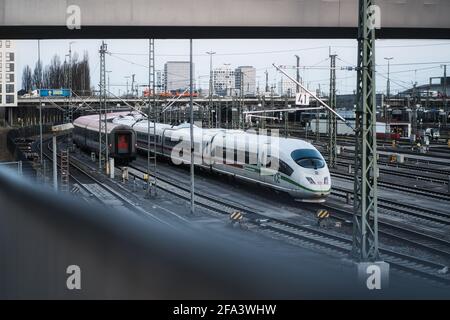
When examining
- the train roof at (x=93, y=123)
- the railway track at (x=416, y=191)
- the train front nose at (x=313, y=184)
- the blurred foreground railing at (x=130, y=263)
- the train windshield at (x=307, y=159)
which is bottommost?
the railway track at (x=416, y=191)

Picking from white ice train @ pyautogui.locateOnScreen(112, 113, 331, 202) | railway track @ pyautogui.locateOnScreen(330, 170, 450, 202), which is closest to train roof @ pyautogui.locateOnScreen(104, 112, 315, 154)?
white ice train @ pyautogui.locateOnScreen(112, 113, 331, 202)

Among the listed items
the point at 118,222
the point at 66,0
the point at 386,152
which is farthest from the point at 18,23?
the point at 386,152

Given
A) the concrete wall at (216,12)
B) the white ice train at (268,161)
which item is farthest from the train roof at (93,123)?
the concrete wall at (216,12)

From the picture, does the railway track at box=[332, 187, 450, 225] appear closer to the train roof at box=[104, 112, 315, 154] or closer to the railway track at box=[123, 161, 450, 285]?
the train roof at box=[104, 112, 315, 154]

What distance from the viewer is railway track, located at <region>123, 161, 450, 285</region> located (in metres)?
13.1

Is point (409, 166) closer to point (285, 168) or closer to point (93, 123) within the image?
point (285, 168)

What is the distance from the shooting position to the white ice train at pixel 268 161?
73.4ft

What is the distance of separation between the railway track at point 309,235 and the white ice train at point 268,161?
70.0 inches

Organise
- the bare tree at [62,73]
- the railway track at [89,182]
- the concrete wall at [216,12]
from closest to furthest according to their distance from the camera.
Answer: the concrete wall at [216,12] < the railway track at [89,182] < the bare tree at [62,73]

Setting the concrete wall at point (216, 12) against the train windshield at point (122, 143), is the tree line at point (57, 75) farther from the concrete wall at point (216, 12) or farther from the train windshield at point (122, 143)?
the concrete wall at point (216, 12)

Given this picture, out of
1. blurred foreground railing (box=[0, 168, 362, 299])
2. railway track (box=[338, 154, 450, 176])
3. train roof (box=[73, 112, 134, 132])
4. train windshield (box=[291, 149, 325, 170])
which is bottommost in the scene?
railway track (box=[338, 154, 450, 176])

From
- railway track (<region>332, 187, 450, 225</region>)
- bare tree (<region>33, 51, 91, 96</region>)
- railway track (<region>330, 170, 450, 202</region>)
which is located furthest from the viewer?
bare tree (<region>33, 51, 91, 96</region>)

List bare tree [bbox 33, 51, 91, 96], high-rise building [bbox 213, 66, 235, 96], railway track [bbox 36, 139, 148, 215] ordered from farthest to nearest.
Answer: high-rise building [bbox 213, 66, 235, 96] < bare tree [bbox 33, 51, 91, 96] < railway track [bbox 36, 139, 148, 215]

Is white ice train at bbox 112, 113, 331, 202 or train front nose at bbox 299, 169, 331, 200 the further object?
white ice train at bbox 112, 113, 331, 202
